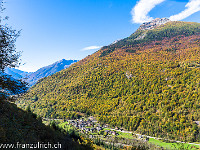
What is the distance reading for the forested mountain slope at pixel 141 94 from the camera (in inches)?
3320

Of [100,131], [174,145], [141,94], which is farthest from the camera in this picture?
[141,94]

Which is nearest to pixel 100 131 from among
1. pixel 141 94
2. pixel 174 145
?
pixel 174 145

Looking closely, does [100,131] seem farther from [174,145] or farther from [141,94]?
[141,94]

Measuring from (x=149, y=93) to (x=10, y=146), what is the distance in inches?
5098

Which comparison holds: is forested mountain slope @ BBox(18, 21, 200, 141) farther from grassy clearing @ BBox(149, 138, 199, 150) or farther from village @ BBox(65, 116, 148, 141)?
village @ BBox(65, 116, 148, 141)

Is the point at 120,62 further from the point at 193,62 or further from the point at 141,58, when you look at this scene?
the point at 193,62

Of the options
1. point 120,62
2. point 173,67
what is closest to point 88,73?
point 120,62

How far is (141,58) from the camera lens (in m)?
178

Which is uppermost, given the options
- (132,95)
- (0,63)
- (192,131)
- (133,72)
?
(133,72)

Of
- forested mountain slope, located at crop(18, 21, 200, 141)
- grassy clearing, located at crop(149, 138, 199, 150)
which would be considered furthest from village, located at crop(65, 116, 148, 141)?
grassy clearing, located at crop(149, 138, 199, 150)

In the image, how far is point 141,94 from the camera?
123 metres

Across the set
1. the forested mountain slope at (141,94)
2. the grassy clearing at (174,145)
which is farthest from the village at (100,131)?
the grassy clearing at (174,145)

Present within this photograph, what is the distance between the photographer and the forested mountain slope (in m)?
84.3

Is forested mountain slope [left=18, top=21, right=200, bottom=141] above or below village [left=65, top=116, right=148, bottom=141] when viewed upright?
above
